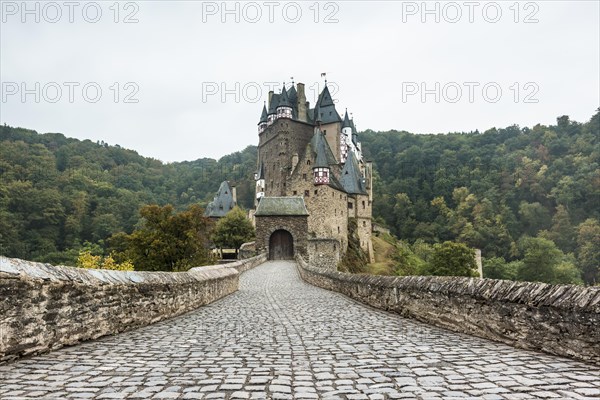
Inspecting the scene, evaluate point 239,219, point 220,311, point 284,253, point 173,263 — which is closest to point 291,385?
point 220,311

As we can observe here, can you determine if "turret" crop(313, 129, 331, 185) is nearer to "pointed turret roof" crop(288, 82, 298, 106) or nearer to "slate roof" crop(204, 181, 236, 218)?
"pointed turret roof" crop(288, 82, 298, 106)

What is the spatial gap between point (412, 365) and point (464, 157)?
12797 centimetres

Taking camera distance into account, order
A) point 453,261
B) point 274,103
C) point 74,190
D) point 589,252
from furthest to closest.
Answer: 1. point 74,190
2. point 589,252
3. point 274,103
4. point 453,261

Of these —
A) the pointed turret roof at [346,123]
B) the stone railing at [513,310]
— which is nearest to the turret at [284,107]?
the pointed turret roof at [346,123]

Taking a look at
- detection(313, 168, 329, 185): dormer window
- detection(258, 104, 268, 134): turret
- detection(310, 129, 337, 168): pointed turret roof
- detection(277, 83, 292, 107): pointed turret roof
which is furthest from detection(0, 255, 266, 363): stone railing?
detection(258, 104, 268, 134): turret

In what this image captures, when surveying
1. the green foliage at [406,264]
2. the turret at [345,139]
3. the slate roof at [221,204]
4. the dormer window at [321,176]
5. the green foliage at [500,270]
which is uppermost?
the turret at [345,139]

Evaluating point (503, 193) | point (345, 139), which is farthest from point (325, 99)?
point (503, 193)

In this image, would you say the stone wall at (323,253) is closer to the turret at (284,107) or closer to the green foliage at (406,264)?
the green foliage at (406,264)

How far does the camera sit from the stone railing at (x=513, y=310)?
15.7 ft

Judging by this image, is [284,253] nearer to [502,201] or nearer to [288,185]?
[288,185]

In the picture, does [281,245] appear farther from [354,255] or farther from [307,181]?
[354,255]

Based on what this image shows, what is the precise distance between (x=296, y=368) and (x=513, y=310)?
2.98 meters

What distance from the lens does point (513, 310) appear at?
5859mm

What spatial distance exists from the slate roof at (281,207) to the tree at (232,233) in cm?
1294
